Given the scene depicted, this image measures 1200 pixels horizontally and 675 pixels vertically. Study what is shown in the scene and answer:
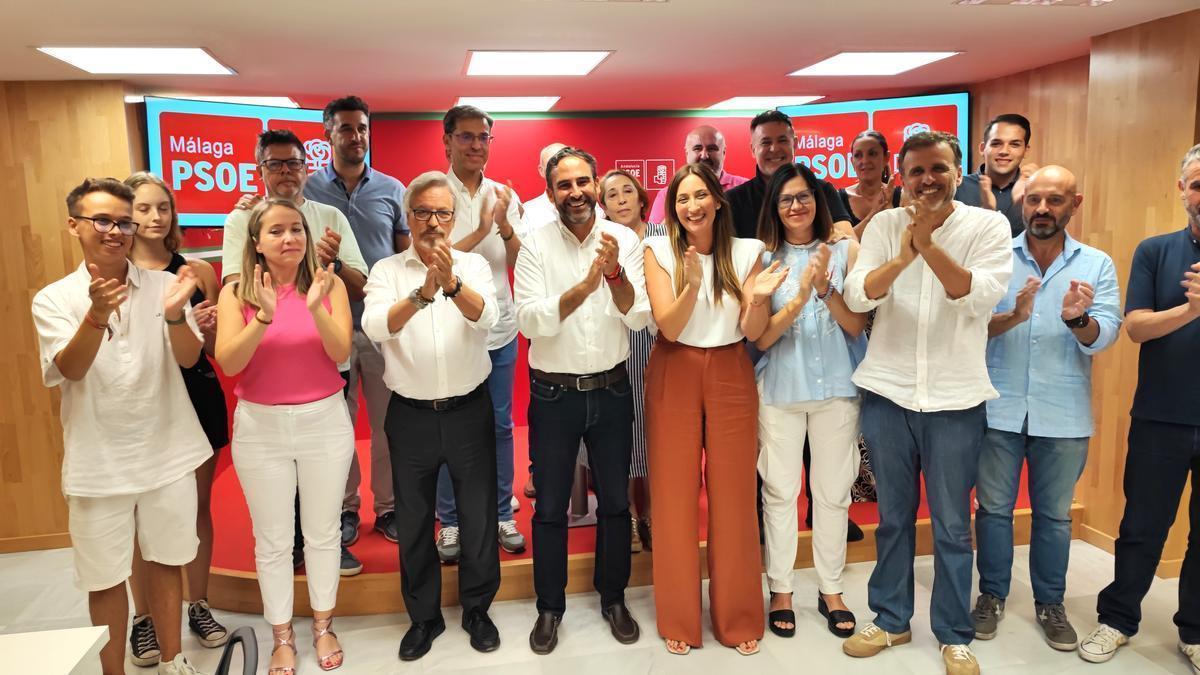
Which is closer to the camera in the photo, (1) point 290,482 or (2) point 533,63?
(1) point 290,482

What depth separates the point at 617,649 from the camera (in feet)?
11.6

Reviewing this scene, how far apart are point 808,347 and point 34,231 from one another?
15.0 feet

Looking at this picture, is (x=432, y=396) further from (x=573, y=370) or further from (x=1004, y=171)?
(x=1004, y=171)

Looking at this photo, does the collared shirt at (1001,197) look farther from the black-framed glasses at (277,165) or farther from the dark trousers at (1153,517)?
the black-framed glasses at (277,165)

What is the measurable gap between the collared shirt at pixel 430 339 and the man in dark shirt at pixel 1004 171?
2616mm

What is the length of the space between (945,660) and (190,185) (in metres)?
5.30

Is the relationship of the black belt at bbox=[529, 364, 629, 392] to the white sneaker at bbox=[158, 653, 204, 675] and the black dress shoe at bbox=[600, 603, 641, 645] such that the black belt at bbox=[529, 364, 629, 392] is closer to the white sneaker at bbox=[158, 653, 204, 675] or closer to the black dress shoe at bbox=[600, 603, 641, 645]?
the black dress shoe at bbox=[600, 603, 641, 645]

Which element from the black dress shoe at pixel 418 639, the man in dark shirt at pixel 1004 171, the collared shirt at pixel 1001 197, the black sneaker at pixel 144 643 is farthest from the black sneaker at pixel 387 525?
the man in dark shirt at pixel 1004 171

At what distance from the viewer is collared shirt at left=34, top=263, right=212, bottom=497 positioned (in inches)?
112

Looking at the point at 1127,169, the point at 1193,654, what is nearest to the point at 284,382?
the point at 1193,654

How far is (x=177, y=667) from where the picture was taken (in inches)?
127

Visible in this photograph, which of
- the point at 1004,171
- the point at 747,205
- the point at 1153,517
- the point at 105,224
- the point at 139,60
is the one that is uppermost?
the point at 139,60

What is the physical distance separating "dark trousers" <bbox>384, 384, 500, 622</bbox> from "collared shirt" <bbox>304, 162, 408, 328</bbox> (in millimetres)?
1052

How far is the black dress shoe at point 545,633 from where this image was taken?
352 centimetres
